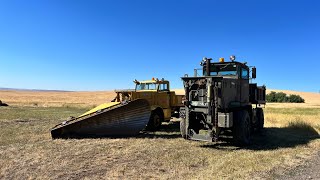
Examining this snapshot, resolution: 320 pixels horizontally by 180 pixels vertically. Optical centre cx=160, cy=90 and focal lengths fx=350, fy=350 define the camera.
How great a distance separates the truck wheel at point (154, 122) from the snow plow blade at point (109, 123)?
165cm

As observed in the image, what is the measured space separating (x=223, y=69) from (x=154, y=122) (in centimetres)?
470

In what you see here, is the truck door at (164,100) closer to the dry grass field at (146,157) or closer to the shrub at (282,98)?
the dry grass field at (146,157)

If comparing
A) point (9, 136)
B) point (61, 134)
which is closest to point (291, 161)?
point (61, 134)

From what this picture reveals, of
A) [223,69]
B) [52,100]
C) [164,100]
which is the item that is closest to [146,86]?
[164,100]

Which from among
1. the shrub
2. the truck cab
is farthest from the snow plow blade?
the shrub

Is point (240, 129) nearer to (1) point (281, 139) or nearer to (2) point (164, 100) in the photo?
(1) point (281, 139)

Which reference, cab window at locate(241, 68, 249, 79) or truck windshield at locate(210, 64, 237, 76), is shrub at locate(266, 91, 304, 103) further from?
truck windshield at locate(210, 64, 237, 76)

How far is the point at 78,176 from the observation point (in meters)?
7.61

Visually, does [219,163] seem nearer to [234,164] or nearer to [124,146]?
[234,164]

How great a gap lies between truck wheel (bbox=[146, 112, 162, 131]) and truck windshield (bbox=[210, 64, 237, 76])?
4157mm

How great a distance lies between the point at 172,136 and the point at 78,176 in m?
7.13

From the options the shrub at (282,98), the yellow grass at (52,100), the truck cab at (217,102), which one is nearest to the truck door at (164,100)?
the truck cab at (217,102)

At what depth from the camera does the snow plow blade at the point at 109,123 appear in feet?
45.0

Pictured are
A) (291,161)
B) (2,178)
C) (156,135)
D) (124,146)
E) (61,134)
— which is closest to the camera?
(2,178)
